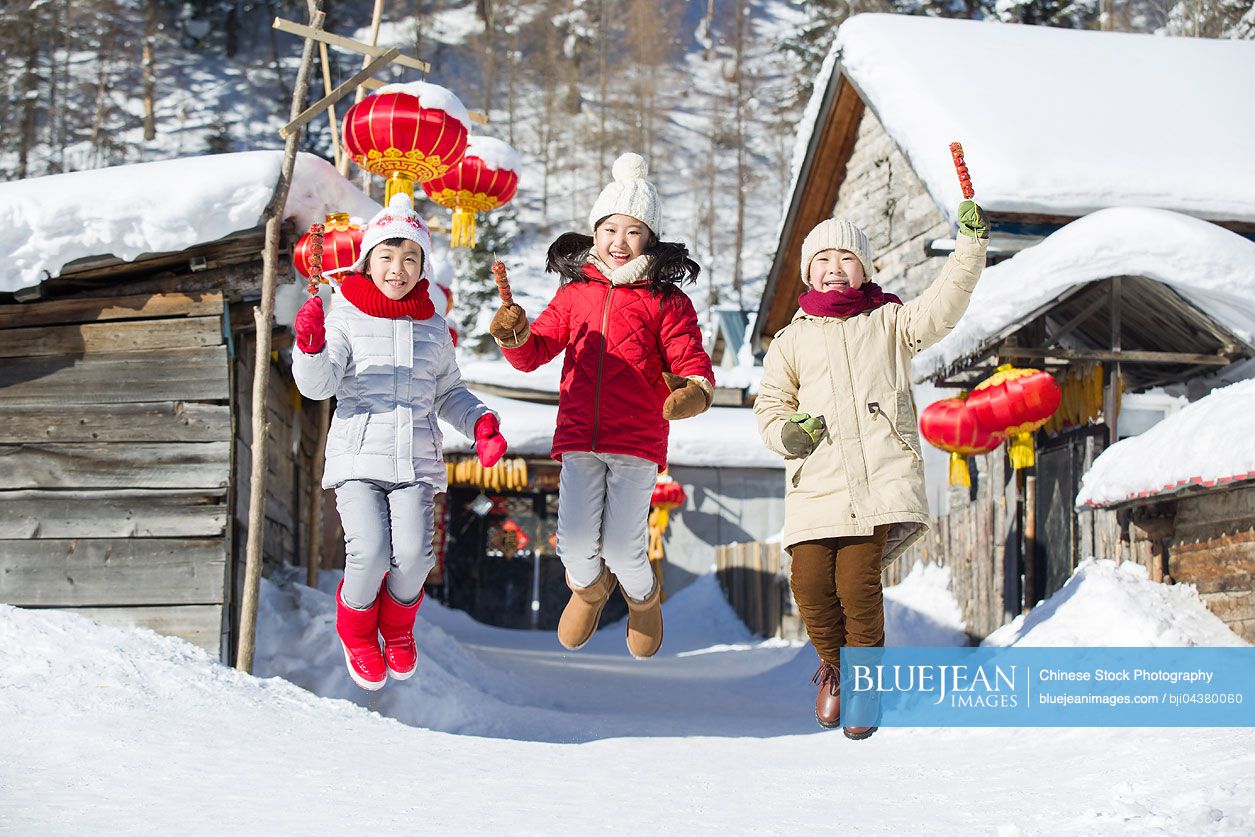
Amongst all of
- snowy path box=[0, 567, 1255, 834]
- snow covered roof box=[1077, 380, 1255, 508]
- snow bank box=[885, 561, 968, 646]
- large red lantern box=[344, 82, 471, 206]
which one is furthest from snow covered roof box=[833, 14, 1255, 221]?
snowy path box=[0, 567, 1255, 834]

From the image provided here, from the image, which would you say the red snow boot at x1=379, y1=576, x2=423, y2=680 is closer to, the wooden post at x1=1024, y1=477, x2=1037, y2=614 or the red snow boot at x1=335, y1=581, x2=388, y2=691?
the red snow boot at x1=335, y1=581, x2=388, y2=691

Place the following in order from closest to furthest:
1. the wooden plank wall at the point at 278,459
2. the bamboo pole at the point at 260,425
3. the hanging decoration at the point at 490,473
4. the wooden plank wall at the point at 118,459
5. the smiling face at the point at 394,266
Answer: the smiling face at the point at 394,266 < the bamboo pole at the point at 260,425 < the wooden plank wall at the point at 118,459 < the wooden plank wall at the point at 278,459 < the hanging decoration at the point at 490,473

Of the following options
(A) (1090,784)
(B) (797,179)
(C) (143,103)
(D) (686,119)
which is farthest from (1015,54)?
(C) (143,103)

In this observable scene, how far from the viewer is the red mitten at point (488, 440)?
4973 millimetres

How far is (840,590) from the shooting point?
4.86 m

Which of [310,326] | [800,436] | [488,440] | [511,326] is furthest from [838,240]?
[310,326]

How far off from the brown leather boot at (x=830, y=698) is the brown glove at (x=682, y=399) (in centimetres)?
104

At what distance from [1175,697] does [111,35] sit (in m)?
42.5

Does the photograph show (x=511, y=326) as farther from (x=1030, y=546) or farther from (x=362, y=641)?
(x=1030, y=546)

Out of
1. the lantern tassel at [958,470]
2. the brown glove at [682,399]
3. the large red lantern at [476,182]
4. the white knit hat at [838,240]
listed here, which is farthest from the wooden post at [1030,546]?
the brown glove at [682,399]

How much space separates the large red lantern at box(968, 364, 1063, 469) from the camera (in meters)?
10.8

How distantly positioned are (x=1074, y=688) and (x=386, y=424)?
6.04 metres

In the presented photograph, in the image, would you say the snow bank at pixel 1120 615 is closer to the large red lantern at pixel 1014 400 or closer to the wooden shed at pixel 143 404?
the large red lantern at pixel 1014 400

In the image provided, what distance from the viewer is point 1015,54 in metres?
17.1
